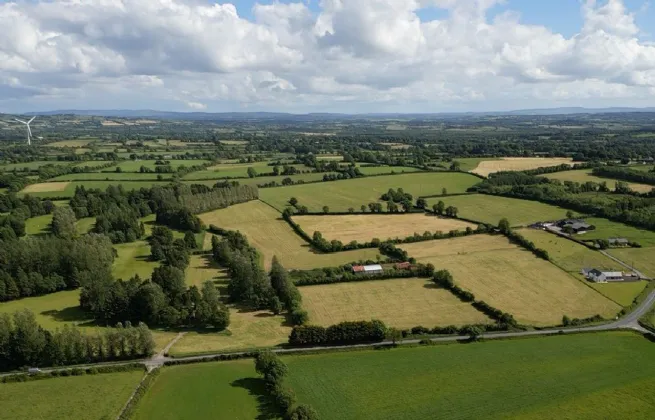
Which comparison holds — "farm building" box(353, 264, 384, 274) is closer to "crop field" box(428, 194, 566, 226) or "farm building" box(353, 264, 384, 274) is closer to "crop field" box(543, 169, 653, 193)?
"crop field" box(428, 194, 566, 226)

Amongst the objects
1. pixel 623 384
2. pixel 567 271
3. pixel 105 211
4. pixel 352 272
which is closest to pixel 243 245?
pixel 352 272

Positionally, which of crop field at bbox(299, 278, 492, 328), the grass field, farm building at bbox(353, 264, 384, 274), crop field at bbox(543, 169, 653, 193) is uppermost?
crop field at bbox(543, 169, 653, 193)

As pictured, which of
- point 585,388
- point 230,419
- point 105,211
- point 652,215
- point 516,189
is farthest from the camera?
point 516,189

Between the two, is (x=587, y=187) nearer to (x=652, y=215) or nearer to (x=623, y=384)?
(x=652, y=215)

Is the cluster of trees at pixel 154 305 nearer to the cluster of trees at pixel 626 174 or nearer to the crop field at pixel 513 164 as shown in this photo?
the crop field at pixel 513 164

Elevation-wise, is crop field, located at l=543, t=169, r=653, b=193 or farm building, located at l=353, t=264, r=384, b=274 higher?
crop field, located at l=543, t=169, r=653, b=193

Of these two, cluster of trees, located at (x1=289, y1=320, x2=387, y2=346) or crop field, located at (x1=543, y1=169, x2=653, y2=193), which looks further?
crop field, located at (x1=543, y1=169, x2=653, y2=193)

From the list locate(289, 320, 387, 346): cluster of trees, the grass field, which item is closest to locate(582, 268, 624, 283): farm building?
the grass field

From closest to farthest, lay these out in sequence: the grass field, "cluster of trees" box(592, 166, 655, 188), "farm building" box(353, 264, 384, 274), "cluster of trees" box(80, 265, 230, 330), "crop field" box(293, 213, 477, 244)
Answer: "cluster of trees" box(80, 265, 230, 330) → the grass field → "farm building" box(353, 264, 384, 274) → "crop field" box(293, 213, 477, 244) → "cluster of trees" box(592, 166, 655, 188)
